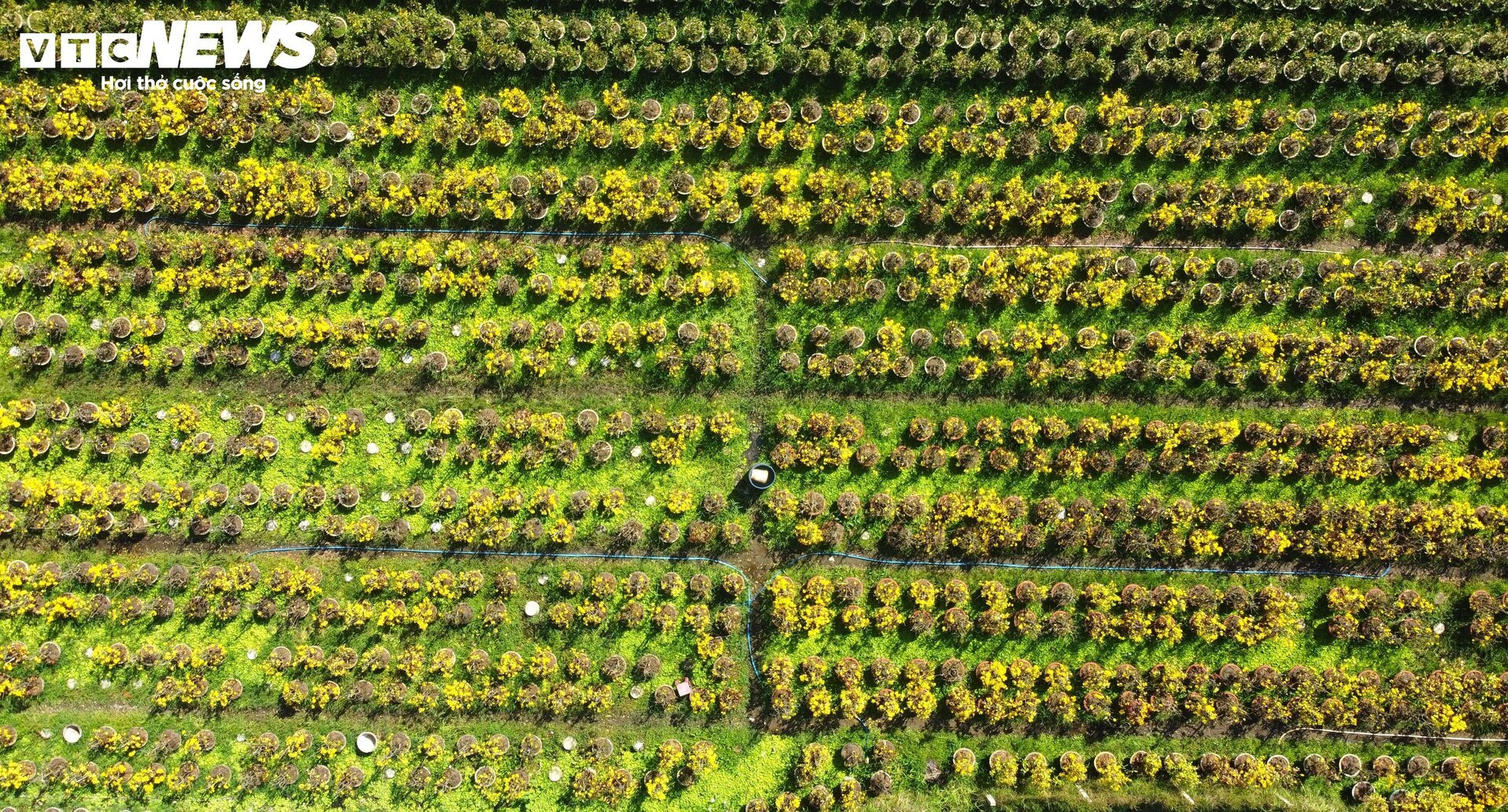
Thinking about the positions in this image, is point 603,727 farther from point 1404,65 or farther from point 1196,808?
point 1404,65

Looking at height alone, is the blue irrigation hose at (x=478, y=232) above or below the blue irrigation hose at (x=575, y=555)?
above

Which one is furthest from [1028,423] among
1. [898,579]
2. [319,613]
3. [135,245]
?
[135,245]
